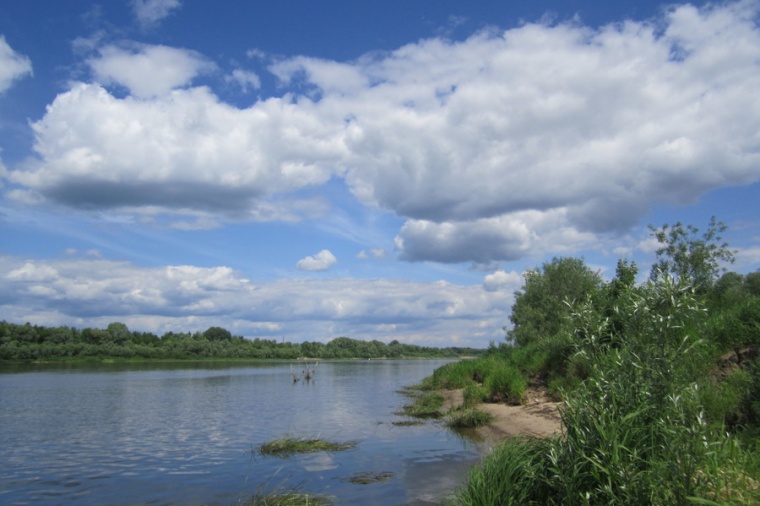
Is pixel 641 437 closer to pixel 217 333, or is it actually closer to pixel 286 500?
pixel 286 500

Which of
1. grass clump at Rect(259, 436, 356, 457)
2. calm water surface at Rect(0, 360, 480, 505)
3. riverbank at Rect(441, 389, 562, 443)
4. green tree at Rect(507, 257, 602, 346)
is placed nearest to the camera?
calm water surface at Rect(0, 360, 480, 505)

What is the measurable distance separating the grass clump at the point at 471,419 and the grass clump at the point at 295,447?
6292mm

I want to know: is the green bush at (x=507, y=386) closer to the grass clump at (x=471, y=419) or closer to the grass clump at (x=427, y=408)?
the grass clump at (x=471, y=419)

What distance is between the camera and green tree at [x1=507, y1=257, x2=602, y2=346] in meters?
57.4

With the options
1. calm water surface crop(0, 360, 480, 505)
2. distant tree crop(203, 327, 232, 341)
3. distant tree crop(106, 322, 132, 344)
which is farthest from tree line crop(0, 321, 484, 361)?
calm water surface crop(0, 360, 480, 505)

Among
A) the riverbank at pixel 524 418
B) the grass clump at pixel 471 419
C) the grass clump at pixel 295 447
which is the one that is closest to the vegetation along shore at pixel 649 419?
the riverbank at pixel 524 418

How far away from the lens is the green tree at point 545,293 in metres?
57.4

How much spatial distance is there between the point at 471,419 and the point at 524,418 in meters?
2.71

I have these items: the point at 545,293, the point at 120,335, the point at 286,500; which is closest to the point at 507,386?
the point at 286,500

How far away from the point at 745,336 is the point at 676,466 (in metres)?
10.8

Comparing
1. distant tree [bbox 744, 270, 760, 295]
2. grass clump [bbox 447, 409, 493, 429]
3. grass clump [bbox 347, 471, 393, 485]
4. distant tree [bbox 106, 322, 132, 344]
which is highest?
distant tree [bbox 744, 270, 760, 295]

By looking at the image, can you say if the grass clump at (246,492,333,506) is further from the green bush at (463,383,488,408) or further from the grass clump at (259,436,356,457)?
the green bush at (463,383,488,408)

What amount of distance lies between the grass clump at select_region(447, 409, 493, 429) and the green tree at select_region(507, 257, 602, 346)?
107ft

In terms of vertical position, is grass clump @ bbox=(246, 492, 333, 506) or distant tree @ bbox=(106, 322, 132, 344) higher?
distant tree @ bbox=(106, 322, 132, 344)
